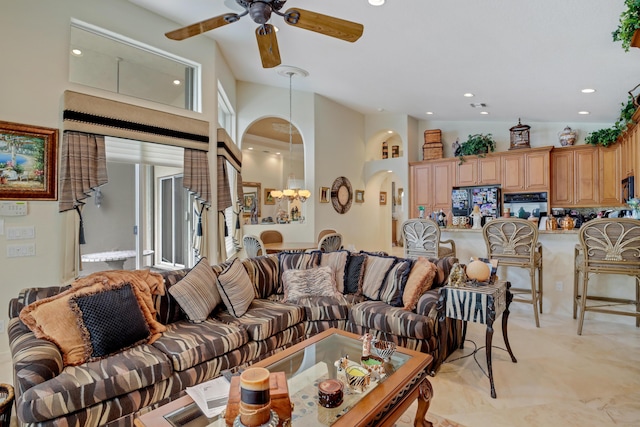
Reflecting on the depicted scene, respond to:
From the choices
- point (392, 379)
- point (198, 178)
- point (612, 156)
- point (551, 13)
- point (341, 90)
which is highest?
point (341, 90)

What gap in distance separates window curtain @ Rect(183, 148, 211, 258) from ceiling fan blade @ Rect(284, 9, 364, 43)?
2405 millimetres

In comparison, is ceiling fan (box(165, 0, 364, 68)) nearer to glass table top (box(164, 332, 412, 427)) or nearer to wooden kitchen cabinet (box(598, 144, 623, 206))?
glass table top (box(164, 332, 412, 427))

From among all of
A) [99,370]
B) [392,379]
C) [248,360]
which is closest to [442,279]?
[392,379]

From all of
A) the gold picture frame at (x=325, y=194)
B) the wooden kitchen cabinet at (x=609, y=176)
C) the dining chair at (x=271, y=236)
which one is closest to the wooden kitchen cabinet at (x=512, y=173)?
the wooden kitchen cabinet at (x=609, y=176)

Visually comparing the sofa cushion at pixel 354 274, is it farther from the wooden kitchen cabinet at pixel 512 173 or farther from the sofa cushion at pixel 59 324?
the wooden kitchen cabinet at pixel 512 173

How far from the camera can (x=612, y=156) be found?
523 centimetres

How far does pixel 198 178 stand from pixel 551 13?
12.9 ft

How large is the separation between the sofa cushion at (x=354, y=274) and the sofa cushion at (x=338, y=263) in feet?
0.13

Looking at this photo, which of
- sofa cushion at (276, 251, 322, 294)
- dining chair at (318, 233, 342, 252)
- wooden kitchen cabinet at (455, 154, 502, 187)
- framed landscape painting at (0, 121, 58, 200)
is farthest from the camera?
wooden kitchen cabinet at (455, 154, 502, 187)

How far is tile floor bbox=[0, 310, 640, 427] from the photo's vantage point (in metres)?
2.11

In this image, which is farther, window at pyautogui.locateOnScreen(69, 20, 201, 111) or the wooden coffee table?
window at pyautogui.locateOnScreen(69, 20, 201, 111)

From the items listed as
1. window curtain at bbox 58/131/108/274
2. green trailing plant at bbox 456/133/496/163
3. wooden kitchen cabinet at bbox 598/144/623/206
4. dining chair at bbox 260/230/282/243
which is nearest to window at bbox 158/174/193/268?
window curtain at bbox 58/131/108/274

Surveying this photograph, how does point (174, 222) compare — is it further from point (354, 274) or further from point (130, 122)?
point (354, 274)

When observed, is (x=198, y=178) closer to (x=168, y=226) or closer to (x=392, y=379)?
(x=168, y=226)
